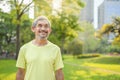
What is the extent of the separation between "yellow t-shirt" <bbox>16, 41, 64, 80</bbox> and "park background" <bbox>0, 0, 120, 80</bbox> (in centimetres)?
1205

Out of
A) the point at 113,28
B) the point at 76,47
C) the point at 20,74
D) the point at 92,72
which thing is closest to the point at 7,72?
the point at 92,72

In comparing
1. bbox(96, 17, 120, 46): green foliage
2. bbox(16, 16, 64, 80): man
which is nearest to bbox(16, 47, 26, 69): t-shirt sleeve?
bbox(16, 16, 64, 80): man

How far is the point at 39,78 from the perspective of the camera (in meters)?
3.51

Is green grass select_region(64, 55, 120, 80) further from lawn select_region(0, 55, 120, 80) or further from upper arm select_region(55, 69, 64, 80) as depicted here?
upper arm select_region(55, 69, 64, 80)

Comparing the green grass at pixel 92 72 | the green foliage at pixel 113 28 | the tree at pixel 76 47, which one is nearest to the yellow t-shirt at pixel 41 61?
the green grass at pixel 92 72

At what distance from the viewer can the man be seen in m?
A: 3.50

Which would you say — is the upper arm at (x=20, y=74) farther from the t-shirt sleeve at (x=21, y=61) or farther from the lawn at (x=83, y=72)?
the lawn at (x=83, y=72)

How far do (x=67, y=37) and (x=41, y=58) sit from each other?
5018cm

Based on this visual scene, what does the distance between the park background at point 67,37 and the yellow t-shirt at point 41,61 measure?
475 inches

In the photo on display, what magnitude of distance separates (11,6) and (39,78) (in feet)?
89.8

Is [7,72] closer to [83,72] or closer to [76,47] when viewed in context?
[83,72]

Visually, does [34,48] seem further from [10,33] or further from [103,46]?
[103,46]

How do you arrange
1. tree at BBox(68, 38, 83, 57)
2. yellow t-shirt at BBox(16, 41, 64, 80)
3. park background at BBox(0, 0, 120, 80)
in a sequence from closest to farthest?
yellow t-shirt at BBox(16, 41, 64, 80)
park background at BBox(0, 0, 120, 80)
tree at BBox(68, 38, 83, 57)

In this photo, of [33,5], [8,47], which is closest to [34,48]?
[33,5]
